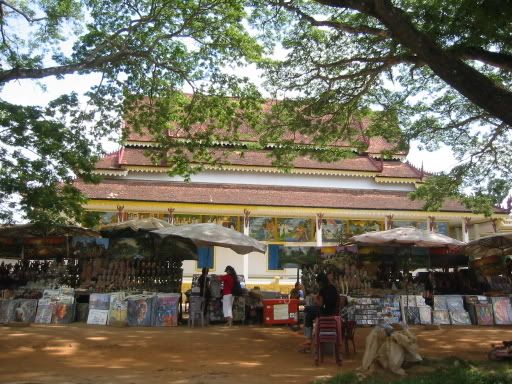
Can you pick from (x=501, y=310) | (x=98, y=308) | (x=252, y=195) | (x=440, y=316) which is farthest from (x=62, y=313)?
(x=252, y=195)

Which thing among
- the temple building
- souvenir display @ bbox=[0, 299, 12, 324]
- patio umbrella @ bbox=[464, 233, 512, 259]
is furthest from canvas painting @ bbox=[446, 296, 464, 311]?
souvenir display @ bbox=[0, 299, 12, 324]

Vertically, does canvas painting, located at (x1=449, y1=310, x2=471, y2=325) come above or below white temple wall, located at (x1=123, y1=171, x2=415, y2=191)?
below

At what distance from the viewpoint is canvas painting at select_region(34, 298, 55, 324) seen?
1180 cm

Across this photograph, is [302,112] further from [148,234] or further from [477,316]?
[477,316]

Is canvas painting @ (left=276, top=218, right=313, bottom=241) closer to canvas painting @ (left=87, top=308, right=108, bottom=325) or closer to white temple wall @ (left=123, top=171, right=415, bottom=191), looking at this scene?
white temple wall @ (left=123, top=171, right=415, bottom=191)

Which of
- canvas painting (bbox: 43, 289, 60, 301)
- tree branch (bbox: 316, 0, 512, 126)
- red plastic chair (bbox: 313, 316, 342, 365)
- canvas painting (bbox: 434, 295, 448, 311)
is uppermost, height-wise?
tree branch (bbox: 316, 0, 512, 126)

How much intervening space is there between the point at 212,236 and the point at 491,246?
8.45 metres

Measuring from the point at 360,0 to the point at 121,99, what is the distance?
707cm

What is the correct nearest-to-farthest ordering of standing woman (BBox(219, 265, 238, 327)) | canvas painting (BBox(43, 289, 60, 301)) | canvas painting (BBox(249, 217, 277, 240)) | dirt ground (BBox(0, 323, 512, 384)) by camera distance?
1. dirt ground (BBox(0, 323, 512, 384))
2. canvas painting (BBox(43, 289, 60, 301))
3. standing woman (BBox(219, 265, 238, 327))
4. canvas painting (BBox(249, 217, 277, 240))

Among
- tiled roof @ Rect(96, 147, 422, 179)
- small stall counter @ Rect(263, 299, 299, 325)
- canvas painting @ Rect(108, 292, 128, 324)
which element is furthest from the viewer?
tiled roof @ Rect(96, 147, 422, 179)

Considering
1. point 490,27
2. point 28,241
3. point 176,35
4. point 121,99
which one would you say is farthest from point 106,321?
point 490,27

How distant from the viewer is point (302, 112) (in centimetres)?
1330

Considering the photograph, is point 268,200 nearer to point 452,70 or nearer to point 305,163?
point 305,163

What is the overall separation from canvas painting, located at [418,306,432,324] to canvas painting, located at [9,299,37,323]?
9.95 metres
